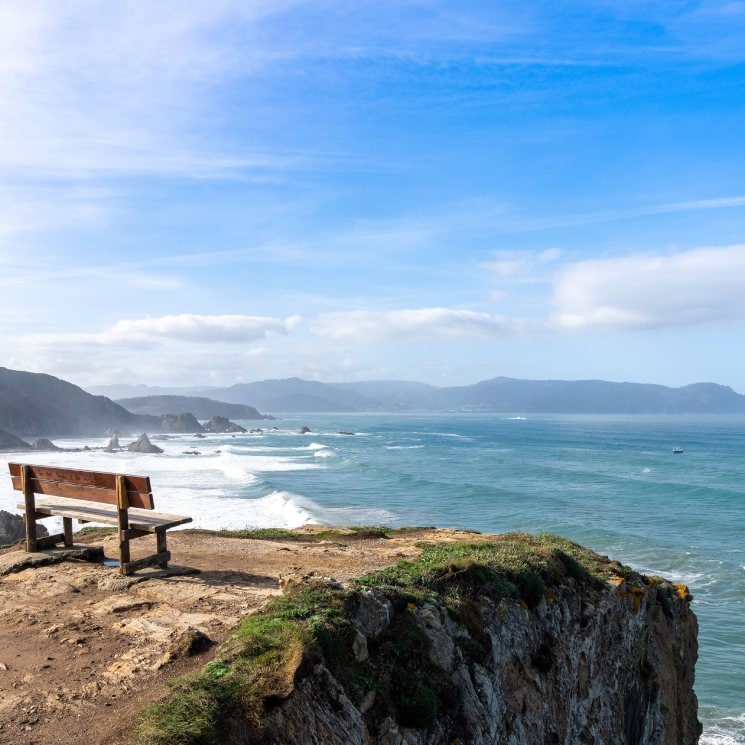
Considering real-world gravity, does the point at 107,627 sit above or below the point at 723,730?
above

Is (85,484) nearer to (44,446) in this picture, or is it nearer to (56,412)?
(44,446)

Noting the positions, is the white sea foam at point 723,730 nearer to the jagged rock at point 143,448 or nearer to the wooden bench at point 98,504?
the wooden bench at point 98,504

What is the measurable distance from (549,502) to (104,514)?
1198 inches

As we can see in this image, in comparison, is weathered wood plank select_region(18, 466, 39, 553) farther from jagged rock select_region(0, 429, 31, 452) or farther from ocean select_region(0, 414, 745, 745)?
jagged rock select_region(0, 429, 31, 452)

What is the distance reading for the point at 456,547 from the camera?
1070cm

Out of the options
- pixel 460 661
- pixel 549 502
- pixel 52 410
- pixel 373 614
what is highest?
pixel 52 410

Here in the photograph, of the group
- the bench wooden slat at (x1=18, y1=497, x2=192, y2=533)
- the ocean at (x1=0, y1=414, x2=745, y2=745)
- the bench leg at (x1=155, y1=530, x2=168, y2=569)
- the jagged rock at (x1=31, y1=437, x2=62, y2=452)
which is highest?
the bench wooden slat at (x1=18, y1=497, x2=192, y2=533)

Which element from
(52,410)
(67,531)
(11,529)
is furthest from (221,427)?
(67,531)

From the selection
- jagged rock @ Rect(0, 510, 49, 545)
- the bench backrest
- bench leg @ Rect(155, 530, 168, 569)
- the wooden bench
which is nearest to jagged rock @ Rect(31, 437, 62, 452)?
jagged rock @ Rect(0, 510, 49, 545)

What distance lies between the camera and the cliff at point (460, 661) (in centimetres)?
517

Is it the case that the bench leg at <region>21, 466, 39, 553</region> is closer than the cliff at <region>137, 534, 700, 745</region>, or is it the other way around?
the cliff at <region>137, 534, 700, 745</region>

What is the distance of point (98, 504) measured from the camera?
991 centimetres

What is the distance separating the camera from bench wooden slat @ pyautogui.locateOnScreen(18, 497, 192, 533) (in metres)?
9.05

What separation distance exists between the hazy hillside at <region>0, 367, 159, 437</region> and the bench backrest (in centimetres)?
11609
